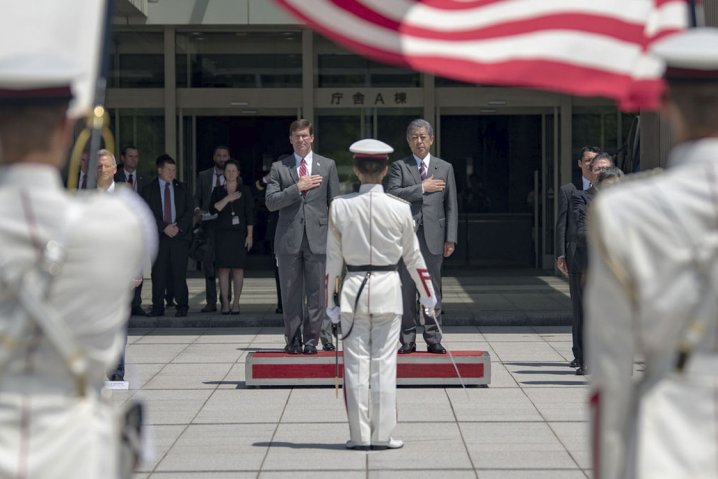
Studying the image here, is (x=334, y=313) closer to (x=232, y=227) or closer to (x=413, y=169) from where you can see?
(x=413, y=169)

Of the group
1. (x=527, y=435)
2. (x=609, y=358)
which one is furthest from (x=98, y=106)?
(x=527, y=435)

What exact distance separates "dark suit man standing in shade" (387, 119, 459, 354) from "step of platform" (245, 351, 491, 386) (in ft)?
2.56

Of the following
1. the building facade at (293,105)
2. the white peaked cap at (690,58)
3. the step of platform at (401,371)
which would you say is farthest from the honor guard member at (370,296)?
the building facade at (293,105)

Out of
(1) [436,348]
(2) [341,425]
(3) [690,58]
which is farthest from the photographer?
(1) [436,348]

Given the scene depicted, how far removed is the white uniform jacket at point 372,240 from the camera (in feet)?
26.3

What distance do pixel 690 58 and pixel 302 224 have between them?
8.34 meters

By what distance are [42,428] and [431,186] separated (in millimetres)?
8312

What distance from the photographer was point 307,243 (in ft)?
38.0

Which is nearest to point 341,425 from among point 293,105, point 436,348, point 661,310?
point 436,348

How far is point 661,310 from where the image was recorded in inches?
131

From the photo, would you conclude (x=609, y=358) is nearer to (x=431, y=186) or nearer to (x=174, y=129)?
(x=431, y=186)

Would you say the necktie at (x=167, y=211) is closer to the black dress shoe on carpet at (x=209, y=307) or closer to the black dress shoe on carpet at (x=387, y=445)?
the black dress shoe on carpet at (x=209, y=307)

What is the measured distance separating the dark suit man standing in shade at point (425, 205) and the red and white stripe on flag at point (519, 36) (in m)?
6.84

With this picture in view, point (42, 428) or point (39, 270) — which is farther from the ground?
point (39, 270)
